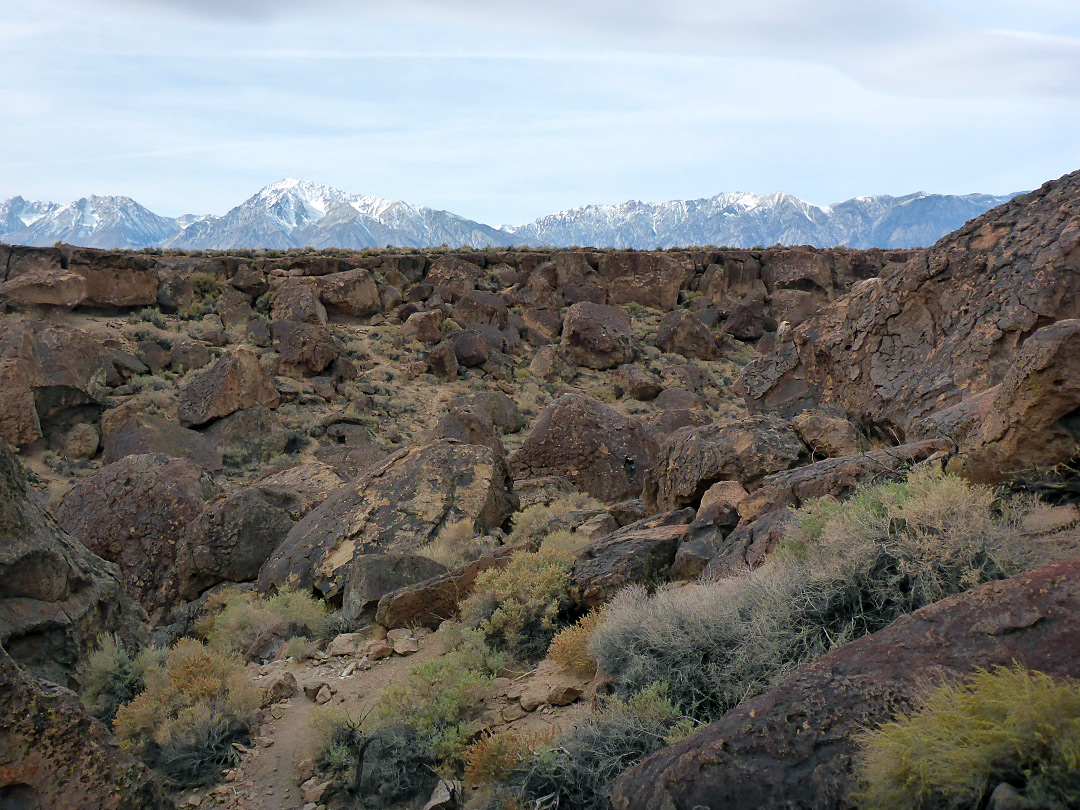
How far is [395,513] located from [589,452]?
488cm

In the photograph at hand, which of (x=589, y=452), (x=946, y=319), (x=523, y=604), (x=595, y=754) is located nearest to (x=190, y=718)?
(x=523, y=604)

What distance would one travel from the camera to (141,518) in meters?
10.1

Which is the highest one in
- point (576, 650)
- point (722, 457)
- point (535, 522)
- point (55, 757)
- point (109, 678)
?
point (722, 457)

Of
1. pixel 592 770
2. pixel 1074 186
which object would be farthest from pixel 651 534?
pixel 1074 186

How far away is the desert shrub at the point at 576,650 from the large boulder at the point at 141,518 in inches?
249

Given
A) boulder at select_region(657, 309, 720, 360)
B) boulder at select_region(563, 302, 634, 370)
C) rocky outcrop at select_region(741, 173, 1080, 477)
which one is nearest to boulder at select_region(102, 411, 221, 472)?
rocky outcrop at select_region(741, 173, 1080, 477)

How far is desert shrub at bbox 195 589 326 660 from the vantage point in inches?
288

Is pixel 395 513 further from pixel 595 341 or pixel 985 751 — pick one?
pixel 595 341

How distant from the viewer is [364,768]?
15.1ft

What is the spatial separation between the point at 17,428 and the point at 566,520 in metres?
16.0

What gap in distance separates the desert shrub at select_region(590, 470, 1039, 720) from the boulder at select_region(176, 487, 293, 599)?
21.7 ft

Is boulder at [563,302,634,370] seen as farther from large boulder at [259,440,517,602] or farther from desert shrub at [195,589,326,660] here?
desert shrub at [195,589,326,660]

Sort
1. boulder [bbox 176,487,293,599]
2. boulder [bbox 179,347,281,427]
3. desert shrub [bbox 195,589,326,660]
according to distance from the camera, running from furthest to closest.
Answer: boulder [bbox 179,347,281,427], boulder [bbox 176,487,293,599], desert shrub [bbox 195,589,326,660]

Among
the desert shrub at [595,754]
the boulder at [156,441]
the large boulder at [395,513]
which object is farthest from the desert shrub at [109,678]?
the boulder at [156,441]
